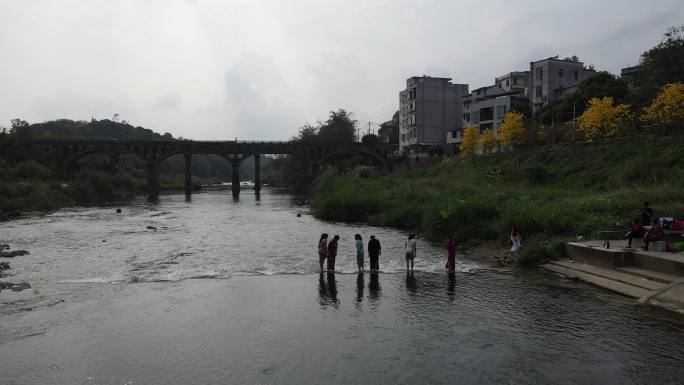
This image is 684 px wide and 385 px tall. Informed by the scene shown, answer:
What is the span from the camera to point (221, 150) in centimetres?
10194

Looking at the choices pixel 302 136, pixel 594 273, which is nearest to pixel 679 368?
pixel 594 273

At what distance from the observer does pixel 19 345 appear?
13195 millimetres

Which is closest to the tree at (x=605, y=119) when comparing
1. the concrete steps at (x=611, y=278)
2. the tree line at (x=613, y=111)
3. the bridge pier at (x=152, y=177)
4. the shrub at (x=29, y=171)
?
the tree line at (x=613, y=111)

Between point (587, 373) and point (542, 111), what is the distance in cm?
6970

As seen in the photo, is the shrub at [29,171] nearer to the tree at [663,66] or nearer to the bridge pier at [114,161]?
the bridge pier at [114,161]

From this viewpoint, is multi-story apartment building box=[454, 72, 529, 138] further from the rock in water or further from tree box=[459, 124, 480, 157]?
the rock in water

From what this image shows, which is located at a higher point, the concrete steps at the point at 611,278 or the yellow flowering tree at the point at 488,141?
the yellow flowering tree at the point at 488,141

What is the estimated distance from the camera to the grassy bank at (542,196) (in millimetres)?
25531

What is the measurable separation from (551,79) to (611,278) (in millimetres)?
70235

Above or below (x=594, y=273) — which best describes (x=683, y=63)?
above

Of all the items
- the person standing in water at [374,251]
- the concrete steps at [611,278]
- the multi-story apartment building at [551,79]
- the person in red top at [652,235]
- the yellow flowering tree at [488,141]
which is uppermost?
the multi-story apartment building at [551,79]

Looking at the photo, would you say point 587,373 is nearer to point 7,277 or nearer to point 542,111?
point 7,277

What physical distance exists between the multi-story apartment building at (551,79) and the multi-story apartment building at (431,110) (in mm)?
17050

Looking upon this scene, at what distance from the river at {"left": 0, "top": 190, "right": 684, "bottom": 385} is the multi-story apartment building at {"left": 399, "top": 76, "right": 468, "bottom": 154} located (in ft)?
243
